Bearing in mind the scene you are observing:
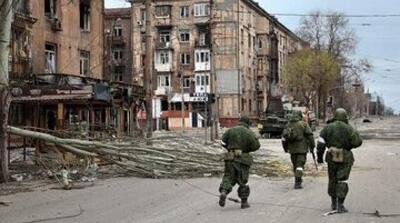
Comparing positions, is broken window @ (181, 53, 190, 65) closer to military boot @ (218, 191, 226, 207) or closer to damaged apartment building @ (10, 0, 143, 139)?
damaged apartment building @ (10, 0, 143, 139)

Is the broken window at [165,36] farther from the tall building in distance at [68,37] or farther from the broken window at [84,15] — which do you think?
the broken window at [84,15]

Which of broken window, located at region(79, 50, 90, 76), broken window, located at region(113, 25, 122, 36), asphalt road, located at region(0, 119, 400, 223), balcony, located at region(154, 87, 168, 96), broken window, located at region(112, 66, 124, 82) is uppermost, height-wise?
broken window, located at region(113, 25, 122, 36)

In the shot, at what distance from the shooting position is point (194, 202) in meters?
13.4

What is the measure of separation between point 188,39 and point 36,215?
70.9 m

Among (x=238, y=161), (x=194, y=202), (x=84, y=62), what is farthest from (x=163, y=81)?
(x=238, y=161)

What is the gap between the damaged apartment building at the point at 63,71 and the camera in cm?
2365

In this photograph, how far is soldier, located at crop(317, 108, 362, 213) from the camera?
1148 cm

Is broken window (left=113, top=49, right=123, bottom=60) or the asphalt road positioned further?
broken window (left=113, top=49, right=123, bottom=60)

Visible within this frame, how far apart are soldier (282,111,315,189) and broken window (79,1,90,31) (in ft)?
83.7

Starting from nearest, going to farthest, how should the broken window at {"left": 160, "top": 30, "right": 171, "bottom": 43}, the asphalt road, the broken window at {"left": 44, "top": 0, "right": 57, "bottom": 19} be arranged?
the asphalt road → the broken window at {"left": 44, "top": 0, "right": 57, "bottom": 19} → the broken window at {"left": 160, "top": 30, "right": 171, "bottom": 43}

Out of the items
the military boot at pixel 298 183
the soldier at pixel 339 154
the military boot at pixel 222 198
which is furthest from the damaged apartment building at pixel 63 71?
the soldier at pixel 339 154

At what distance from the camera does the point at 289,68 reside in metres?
89.6

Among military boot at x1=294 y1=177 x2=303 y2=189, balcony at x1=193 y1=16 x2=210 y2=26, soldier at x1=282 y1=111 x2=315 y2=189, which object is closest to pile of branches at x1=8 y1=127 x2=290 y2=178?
soldier at x1=282 y1=111 x2=315 y2=189

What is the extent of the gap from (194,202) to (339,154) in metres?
3.24
